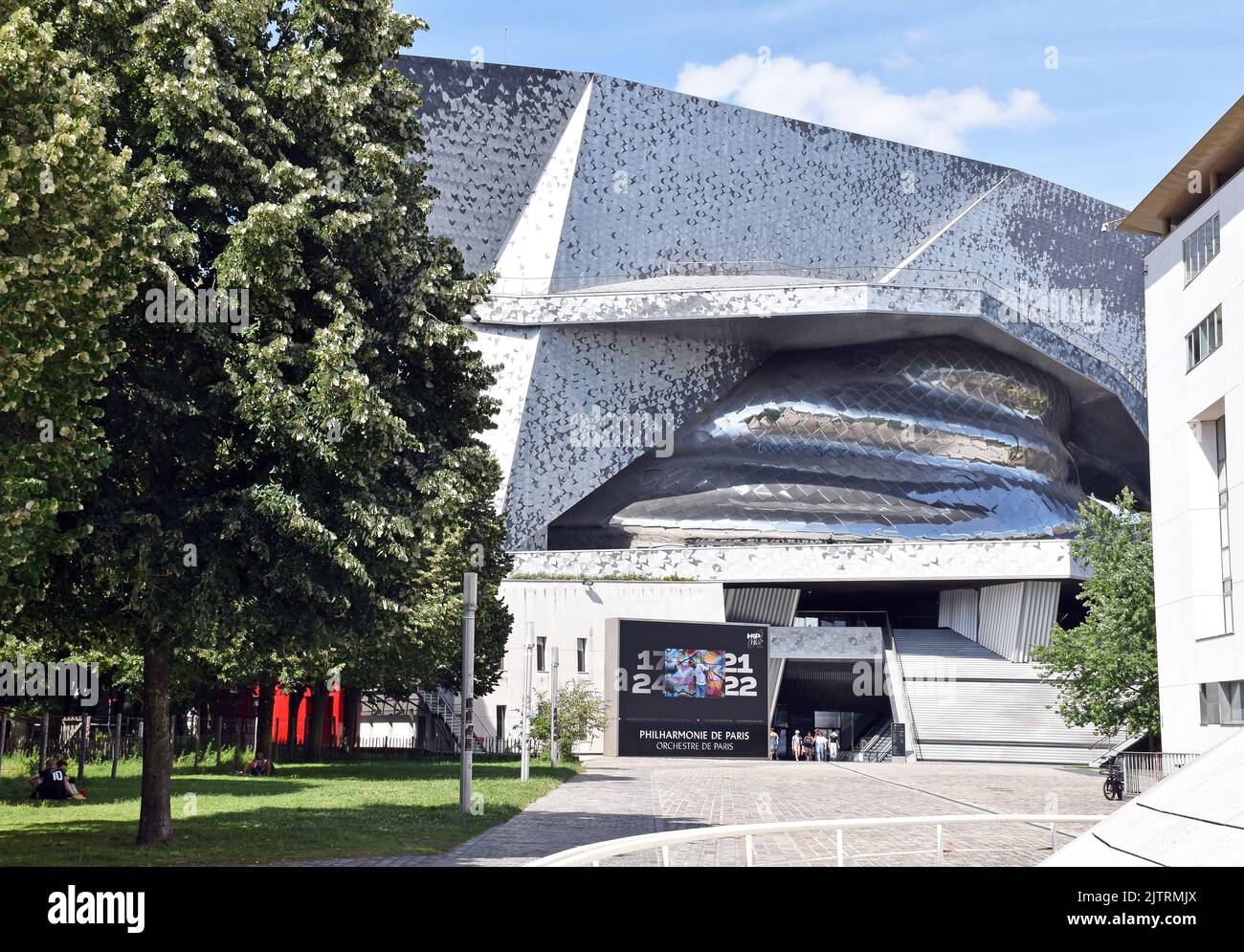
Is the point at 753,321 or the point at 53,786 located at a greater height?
the point at 753,321

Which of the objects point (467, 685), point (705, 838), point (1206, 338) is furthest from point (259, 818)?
point (1206, 338)

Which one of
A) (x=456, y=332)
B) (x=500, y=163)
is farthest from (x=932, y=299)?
(x=456, y=332)

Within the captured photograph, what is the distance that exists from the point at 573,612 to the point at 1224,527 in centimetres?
3030

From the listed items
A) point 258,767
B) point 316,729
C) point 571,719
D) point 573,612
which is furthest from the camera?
point 573,612

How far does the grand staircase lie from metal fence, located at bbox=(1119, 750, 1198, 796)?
80.5 ft

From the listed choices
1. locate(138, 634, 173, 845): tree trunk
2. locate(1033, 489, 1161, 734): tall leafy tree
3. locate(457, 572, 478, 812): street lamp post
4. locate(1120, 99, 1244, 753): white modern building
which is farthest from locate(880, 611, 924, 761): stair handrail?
locate(138, 634, 173, 845): tree trunk

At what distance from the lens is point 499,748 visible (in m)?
53.2

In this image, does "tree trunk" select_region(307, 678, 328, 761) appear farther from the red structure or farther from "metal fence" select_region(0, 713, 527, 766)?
the red structure

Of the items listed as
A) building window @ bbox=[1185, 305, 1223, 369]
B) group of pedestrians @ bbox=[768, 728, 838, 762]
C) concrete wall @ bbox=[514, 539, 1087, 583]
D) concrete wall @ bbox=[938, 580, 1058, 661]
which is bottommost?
group of pedestrians @ bbox=[768, 728, 838, 762]

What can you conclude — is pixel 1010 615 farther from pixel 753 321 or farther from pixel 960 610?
pixel 753 321

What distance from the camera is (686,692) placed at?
49.1 m

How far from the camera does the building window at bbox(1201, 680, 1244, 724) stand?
28703 millimetres
